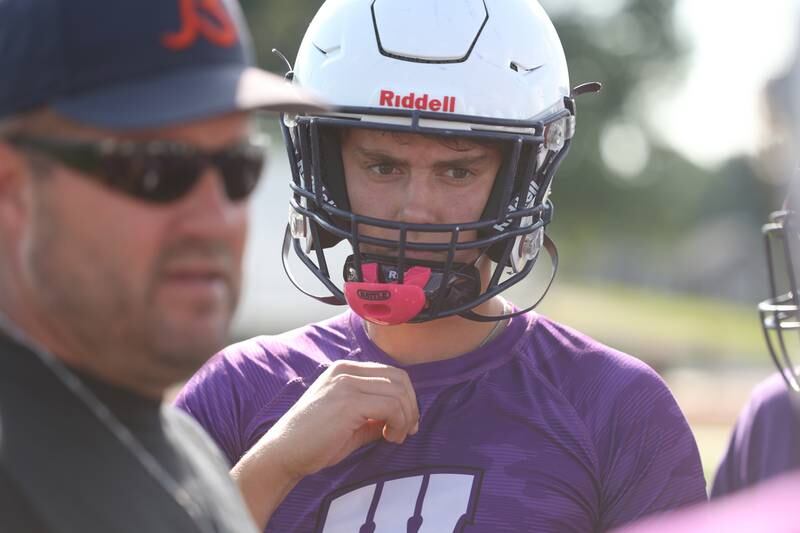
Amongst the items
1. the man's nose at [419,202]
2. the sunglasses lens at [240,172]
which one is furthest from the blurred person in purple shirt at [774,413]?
the sunglasses lens at [240,172]

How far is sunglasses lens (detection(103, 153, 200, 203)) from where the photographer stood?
1.72m

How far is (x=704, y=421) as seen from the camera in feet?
52.1

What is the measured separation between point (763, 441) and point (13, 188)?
237 cm

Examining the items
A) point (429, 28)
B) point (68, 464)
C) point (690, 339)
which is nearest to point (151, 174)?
point (68, 464)

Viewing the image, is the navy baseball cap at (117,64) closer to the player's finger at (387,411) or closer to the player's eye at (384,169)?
the player's finger at (387,411)

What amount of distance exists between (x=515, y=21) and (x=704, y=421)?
13.3m

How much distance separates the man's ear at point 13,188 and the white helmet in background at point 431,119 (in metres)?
1.33

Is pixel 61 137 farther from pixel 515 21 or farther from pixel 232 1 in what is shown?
pixel 515 21

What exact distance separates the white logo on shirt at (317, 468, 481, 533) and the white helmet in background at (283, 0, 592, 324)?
0.40 metres

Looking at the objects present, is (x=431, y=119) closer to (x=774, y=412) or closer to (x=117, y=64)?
(x=774, y=412)

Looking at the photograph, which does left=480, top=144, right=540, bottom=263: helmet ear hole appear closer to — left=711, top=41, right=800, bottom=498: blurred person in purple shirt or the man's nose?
the man's nose

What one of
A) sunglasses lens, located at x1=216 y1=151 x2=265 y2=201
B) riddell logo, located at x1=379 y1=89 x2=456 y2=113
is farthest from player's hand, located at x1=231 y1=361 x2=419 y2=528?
sunglasses lens, located at x1=216 y1=151 x2=265 y2=201

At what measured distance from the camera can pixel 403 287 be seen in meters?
2.97

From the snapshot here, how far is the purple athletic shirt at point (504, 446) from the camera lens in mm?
2818
